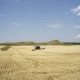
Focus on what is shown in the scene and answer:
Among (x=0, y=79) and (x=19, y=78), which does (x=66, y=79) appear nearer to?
(x=19, y=78)

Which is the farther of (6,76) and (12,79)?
(6,76)

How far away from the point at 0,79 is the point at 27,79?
47.9 inches

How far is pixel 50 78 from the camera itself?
10352 millimetres

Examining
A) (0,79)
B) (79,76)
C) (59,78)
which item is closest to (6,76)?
(0,79)

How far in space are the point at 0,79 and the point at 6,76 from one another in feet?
2.59

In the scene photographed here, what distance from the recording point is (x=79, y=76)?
35.3 ft

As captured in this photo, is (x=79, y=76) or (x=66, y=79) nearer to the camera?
(x=66, y=79)

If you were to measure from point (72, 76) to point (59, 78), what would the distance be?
83 centimetres

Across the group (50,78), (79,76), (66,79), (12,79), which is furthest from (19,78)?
(79,76)

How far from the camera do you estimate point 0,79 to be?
33.6 ft

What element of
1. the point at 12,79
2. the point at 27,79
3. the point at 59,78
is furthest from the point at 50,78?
the point at 12,79

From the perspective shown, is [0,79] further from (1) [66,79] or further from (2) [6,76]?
(1) [66,79]

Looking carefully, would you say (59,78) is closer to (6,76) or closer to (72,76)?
(72,76)

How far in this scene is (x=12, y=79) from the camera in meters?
10.2
